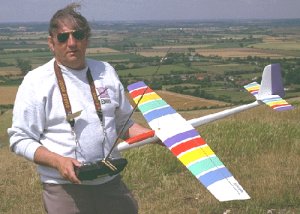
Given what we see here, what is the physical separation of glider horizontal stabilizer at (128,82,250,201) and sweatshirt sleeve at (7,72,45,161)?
0.67m

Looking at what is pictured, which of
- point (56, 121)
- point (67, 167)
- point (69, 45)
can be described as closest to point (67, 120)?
point (56, 121)

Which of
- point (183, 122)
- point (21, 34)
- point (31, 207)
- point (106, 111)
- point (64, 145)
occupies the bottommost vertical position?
point (21, 34)

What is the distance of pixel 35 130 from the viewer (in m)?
2.60

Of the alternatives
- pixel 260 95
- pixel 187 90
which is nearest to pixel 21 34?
pixel 187 90

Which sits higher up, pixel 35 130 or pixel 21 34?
pixel 35 130

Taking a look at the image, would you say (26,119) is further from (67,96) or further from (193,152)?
(193,152)

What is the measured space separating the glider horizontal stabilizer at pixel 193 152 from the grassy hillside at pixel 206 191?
1.23 meters

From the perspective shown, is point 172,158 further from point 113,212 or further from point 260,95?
point 113,212

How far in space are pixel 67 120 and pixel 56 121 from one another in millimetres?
84

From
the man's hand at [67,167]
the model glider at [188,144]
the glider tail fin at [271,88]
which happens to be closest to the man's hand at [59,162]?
the man's hand at [67,167]

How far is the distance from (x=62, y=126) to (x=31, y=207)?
3339 millimetres

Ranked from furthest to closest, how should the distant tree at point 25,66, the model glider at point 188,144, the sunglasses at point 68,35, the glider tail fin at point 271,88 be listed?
the distant tree at point 25,66 < the glider tail fin at point 271,88 < the model glider at point 188,144 < the sunglasses at point 68,35

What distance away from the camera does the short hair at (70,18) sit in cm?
Result: 273

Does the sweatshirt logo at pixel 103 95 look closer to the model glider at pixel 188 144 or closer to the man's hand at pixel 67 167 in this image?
the model glider at pixel 188 144
